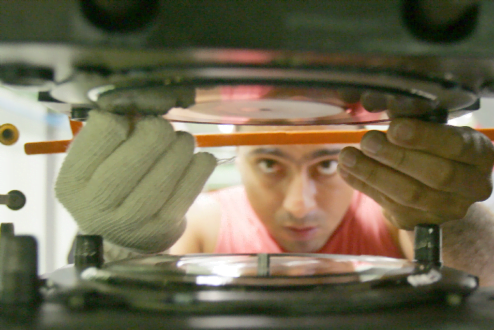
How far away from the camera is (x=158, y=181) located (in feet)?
1.39

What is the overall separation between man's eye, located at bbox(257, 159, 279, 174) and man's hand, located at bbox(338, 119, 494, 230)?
20.1 inches

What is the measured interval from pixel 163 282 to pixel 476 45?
27cm

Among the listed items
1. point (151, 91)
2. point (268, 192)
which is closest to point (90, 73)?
point (151, 91)

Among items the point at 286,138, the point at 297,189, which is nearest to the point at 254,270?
the point at 286,138

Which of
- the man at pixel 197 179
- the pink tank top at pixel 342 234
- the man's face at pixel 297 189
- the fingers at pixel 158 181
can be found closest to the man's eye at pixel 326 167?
the man's face at pixel 297 189

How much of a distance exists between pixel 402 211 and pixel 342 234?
708 millimetres

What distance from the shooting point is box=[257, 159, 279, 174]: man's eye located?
115 cm

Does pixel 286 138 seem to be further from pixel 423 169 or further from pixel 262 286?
pixel 262 286

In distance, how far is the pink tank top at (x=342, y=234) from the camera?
133 cm

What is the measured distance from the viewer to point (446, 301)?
301 mm

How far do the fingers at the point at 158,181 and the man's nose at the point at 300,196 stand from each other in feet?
2.25

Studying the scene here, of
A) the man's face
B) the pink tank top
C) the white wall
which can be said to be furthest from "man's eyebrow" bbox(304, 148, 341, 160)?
the white wall

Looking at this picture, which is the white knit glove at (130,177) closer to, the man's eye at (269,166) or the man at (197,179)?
the man at (197,179)

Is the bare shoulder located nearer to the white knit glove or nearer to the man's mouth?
the man's mouth
